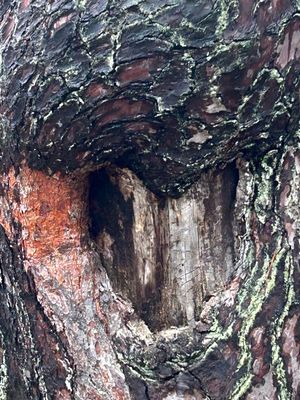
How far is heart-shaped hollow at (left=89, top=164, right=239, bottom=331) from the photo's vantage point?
1.70 metres

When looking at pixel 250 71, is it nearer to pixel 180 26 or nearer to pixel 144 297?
pixel 180 26

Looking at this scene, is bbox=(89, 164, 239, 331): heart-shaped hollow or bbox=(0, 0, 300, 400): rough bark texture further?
bbox=(89, 164, 239, 331): heart-shaped hollow

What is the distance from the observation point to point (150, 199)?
5.66ft

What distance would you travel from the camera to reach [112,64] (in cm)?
150

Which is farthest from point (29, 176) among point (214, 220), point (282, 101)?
point (282, 101)

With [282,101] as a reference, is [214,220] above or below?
below

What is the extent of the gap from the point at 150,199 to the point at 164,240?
0.11 m

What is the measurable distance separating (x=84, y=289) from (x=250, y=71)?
0.64 meters

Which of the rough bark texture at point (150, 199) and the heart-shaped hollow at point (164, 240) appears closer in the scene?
the rough bark texture at point (150, 199)

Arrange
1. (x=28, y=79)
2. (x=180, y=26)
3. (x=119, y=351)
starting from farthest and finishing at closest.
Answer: (x=119, y=351)
(x=28, y=79)
(x=180, y=26)

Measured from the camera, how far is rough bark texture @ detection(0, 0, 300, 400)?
1.49m

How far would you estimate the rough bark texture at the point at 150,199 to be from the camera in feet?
→ 4.88

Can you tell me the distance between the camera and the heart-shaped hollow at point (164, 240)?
1.70 m

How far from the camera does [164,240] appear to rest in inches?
68.6
